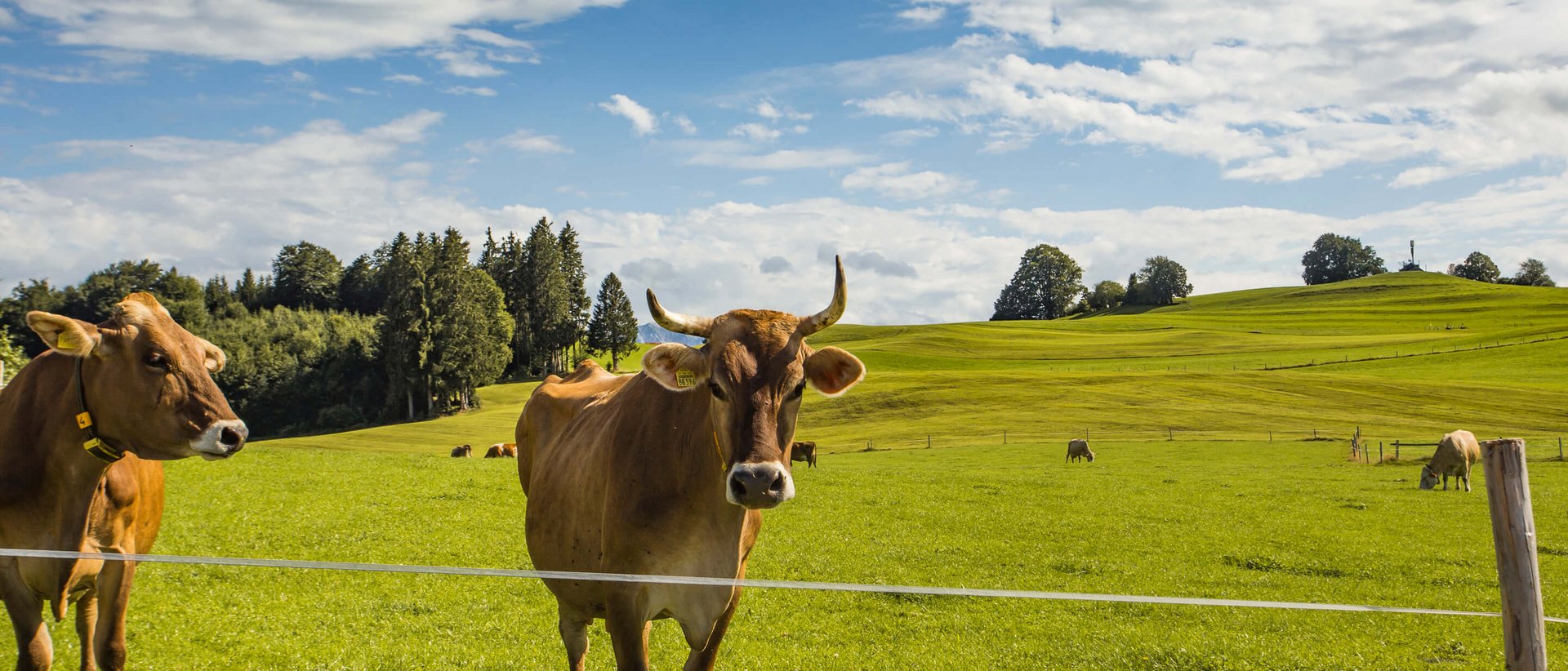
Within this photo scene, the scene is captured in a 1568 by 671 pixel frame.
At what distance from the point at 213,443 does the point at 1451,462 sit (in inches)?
1307

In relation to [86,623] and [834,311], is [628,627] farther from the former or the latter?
[86,623]

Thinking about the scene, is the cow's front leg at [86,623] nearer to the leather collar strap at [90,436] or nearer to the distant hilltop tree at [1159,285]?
the leather collar strap at [90,436]

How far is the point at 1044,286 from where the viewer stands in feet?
514

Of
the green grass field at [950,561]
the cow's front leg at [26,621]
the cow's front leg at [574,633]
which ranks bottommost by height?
the green grass field at [950,561]

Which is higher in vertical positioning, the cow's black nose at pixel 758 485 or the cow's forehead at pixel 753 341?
the cow's forehead at pixel 753 341

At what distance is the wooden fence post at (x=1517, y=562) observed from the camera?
490 cm

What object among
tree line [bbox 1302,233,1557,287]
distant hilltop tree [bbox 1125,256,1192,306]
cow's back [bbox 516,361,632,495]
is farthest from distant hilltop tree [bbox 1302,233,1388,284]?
cow's back [bbox 516,361,632,495]

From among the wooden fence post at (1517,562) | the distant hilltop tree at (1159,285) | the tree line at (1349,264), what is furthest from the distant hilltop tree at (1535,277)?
the wooden fence post at (1517,562)

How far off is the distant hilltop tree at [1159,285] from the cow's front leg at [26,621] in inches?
6266

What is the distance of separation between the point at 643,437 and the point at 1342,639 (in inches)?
417

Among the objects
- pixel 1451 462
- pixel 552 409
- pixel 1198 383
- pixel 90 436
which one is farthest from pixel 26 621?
pixel 1198 383

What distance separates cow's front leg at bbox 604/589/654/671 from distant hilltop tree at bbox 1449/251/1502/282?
20215 cm

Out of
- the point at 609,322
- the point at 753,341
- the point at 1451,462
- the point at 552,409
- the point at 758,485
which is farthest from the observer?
the point at 609,322

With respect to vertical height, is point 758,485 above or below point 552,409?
below
